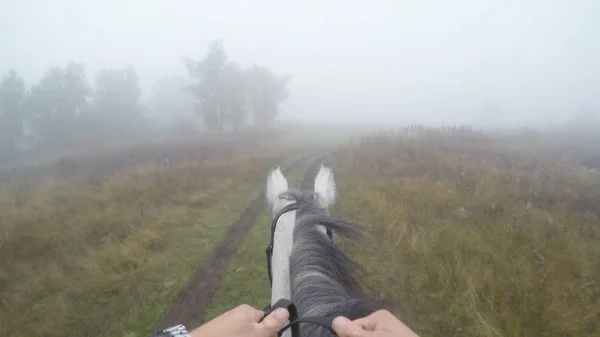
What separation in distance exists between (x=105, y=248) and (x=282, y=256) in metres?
5.72

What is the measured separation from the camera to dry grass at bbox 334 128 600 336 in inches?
132

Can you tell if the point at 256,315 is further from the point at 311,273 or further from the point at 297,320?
the point at 311,273

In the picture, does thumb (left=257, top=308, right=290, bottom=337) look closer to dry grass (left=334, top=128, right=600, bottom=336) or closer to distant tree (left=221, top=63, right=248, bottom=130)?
dry grass (left=334, top=128, right=600, bottom=336)

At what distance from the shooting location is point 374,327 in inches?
43.2

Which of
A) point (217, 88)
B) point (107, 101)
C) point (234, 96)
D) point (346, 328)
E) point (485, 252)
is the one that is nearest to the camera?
point (346, 328)

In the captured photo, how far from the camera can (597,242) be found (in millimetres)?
4938

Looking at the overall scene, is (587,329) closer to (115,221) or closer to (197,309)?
(197,309)

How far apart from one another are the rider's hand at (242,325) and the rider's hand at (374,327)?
22 cm

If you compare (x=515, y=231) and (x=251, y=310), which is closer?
(x=251, y=310)

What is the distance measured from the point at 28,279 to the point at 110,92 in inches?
1799

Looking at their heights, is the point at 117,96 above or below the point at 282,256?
above

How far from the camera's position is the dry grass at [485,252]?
11.0 ft

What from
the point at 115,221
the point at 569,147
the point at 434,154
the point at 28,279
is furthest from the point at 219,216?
the point at 569,147

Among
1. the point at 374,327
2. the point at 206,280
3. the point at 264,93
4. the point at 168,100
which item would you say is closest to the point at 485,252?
the point at 374,327
